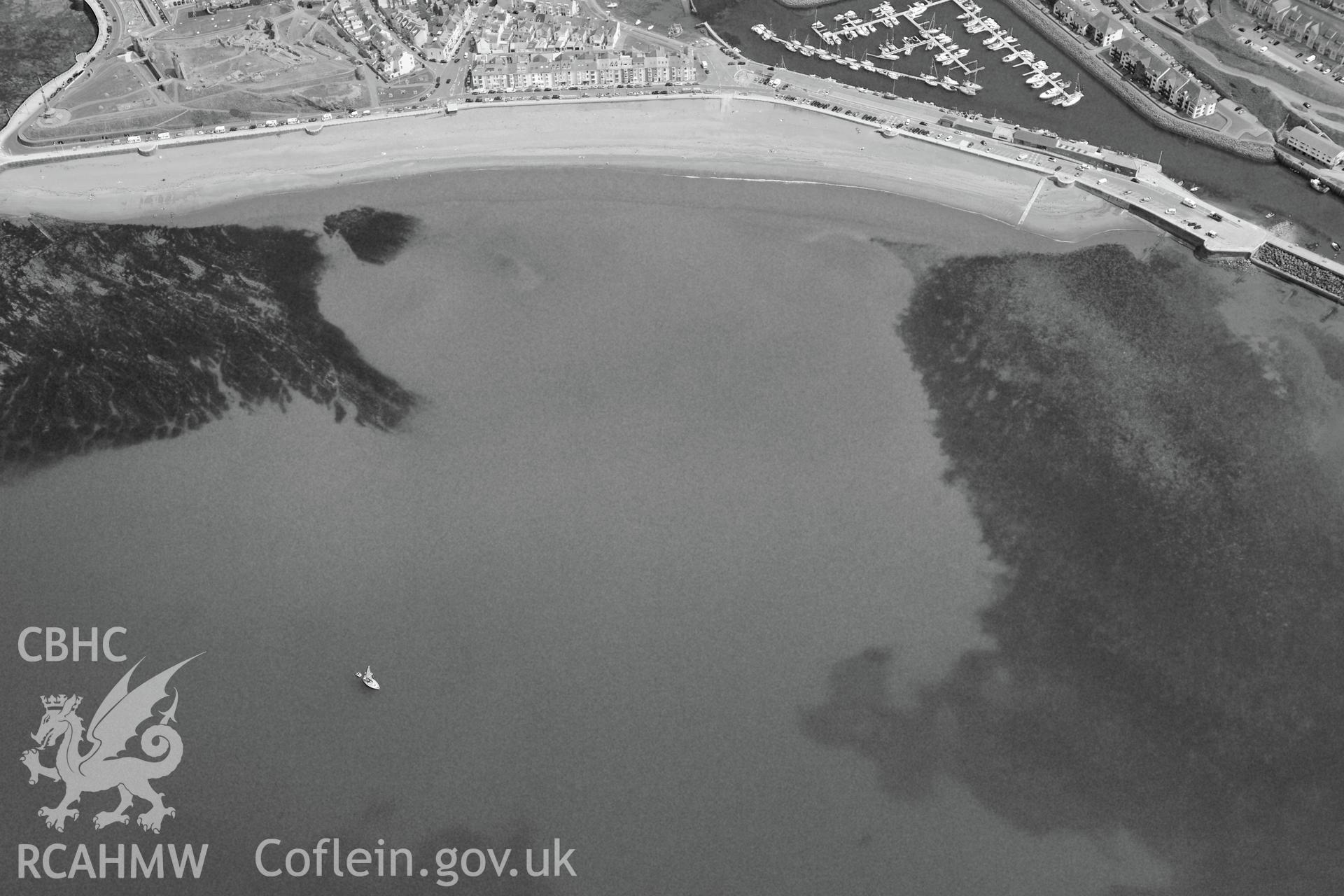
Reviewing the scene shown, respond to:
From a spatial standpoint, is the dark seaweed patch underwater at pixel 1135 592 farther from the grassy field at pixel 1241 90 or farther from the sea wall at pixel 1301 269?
the grassy field at pixel 1241 90

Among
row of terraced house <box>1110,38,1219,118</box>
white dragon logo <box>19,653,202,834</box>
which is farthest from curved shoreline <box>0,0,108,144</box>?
row of terraced house <box>1110,38,1219,118</box>

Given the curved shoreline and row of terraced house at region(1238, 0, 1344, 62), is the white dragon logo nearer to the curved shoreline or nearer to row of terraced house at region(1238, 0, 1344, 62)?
the curved shoreline

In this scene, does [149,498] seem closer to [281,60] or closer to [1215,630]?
[281,60]

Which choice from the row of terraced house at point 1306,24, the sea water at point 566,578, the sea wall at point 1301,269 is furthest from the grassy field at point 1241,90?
the sea water at point 566,578

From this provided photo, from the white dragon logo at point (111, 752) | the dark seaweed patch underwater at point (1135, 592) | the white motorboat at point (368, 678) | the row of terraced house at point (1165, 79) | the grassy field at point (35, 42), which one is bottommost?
the white dragon logo at point (111, 752)

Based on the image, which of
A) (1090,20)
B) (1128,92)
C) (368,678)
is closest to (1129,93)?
(1128,92)

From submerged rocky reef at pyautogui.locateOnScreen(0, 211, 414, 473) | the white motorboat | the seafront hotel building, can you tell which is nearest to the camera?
the white motorboat
